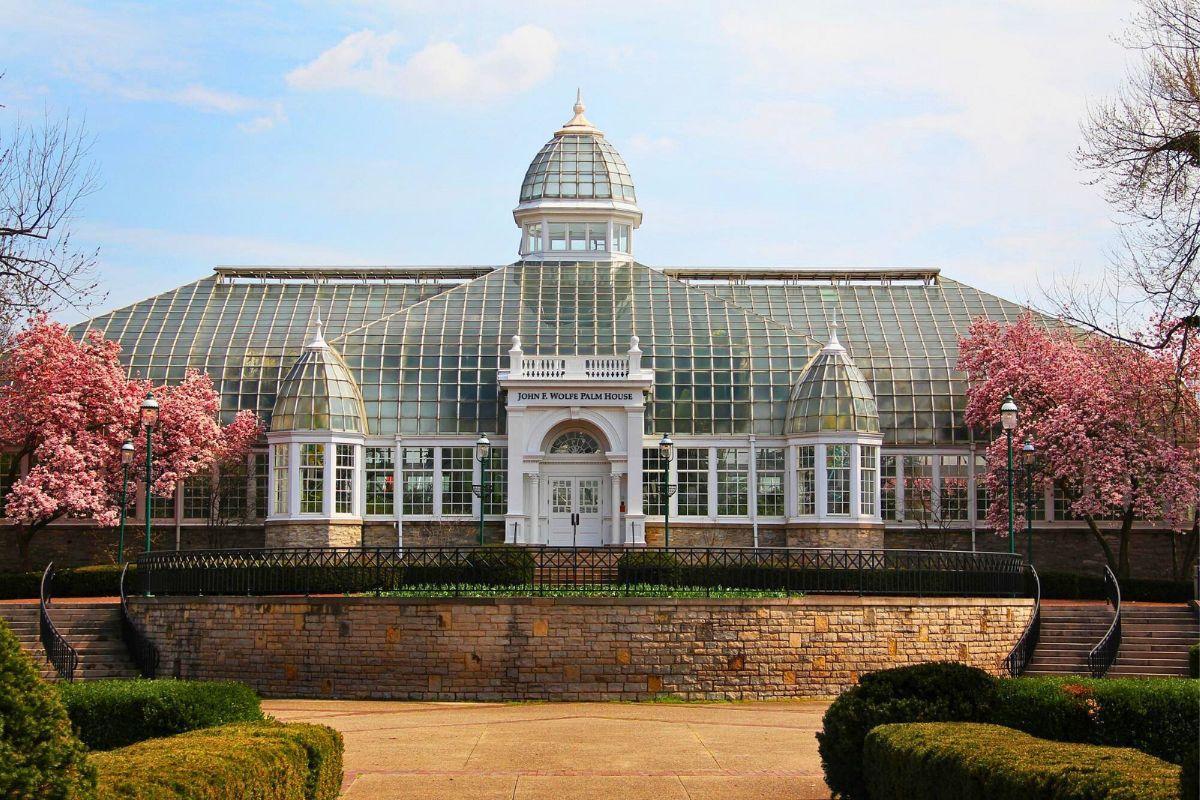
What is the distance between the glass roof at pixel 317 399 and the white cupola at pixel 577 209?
380 inches

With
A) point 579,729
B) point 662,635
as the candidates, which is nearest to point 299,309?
point 662,635

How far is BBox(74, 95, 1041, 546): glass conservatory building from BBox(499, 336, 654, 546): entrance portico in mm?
56

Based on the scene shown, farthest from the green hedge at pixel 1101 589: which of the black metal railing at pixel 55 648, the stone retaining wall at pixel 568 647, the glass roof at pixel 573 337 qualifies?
the black metal railing at pixel 55 648

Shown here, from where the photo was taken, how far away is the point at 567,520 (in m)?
42.0

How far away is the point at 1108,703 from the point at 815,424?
23.4 meters

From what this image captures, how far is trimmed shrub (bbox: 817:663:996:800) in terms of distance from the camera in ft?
55.4

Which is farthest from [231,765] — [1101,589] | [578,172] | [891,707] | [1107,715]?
[578,172]

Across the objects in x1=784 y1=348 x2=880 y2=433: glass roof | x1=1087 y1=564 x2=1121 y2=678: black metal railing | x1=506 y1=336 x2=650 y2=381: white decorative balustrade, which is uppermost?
x1=506 y1=336 x2=650 y2=381: white decorative balustrade

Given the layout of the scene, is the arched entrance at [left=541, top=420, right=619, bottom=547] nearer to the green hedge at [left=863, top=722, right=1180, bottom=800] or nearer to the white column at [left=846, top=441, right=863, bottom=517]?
the white column at [left=846, top=441, right=863, bottom=517]

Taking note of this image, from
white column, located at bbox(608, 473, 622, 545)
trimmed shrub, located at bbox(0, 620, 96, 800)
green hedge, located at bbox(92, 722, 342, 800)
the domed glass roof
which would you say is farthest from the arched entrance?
trimmed shrub, located at bbox(0, 620, 96, 800)

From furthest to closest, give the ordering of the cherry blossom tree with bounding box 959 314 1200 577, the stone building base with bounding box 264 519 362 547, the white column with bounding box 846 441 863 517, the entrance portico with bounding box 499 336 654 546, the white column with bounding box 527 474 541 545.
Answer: the white column with bounding box 527 474 541 545 → the entrance portico with bounding box 499 336 654 546 → the white column with bounding box 846 441 863 517 → the stone building base with bounding box 264 519 362 547 → the cherry blossom tree with bounding box 959 314 1200 577

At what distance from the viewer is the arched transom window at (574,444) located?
42219 mm

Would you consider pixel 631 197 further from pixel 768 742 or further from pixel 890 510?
pixel 768 742

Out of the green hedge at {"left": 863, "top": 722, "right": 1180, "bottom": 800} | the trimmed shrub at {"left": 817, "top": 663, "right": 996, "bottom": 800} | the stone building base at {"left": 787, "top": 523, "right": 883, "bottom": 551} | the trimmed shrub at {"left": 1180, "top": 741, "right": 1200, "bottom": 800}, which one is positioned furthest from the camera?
the stone building base at {"left": 787, "top": 523, "right": 883, "bottom": 551}
